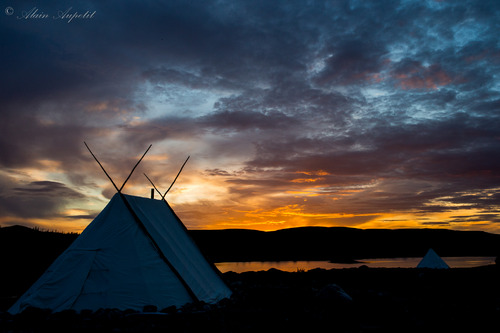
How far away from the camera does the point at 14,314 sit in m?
7.11

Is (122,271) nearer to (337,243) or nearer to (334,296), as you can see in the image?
(334,296)

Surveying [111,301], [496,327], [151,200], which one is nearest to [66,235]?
[151,200]

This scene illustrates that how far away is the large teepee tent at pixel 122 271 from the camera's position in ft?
23.7

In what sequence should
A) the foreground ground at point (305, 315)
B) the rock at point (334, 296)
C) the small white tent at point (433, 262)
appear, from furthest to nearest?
the small white tent at point (433, 262) < the rock at point (334, 296) < the foreground ground at point (305, 315)

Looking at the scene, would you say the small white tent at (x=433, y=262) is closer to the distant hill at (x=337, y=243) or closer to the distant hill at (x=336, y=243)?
the distant hill at (x=336, y=243)

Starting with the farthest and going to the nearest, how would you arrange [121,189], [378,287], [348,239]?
[348,239], [378,287], [121,189]

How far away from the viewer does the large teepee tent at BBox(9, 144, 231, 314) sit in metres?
7.22

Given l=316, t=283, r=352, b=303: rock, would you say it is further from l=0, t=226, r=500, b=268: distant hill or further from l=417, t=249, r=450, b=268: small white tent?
l=0, t=226, r=500, b=268: distant hill

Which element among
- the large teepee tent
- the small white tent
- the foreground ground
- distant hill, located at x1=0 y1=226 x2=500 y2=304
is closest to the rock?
the foreground ground

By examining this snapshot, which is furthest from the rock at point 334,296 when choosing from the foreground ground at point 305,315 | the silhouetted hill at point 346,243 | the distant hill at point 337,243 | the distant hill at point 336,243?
the silhouetted hill at point 346,243

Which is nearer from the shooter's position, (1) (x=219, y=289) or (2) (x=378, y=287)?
(1) (x=219, y=289)

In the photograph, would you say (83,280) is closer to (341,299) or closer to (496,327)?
(341,299)

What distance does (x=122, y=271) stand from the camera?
24.9ft

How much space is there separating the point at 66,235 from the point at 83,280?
936 inches
